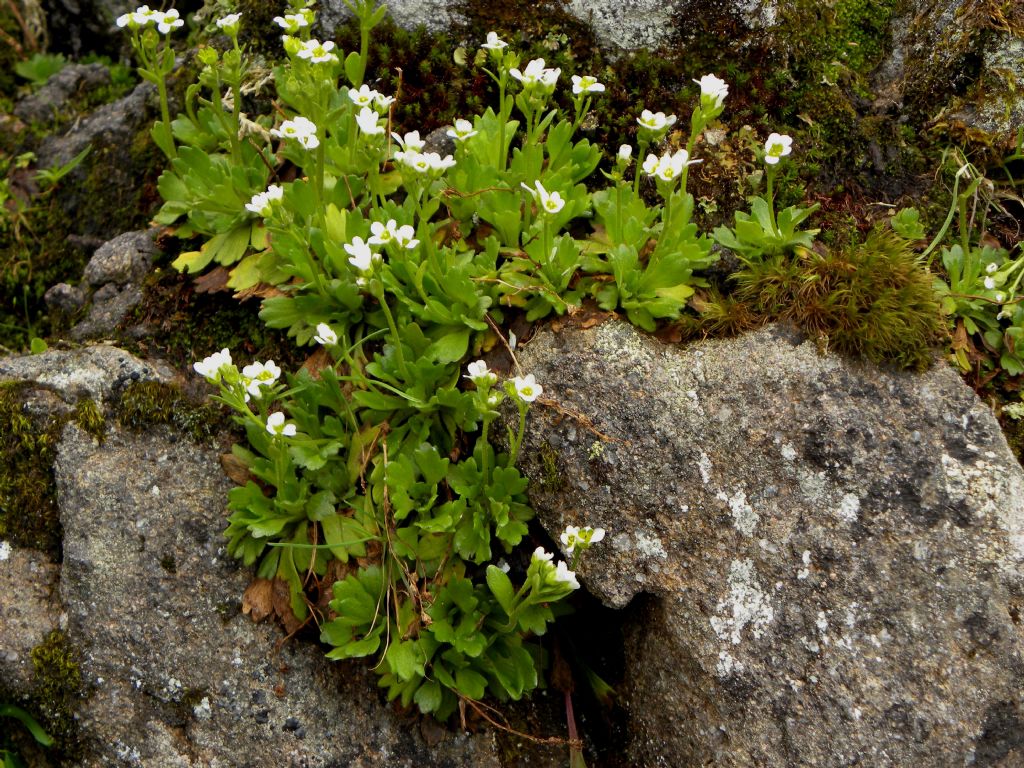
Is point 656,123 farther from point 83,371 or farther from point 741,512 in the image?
point 83,371

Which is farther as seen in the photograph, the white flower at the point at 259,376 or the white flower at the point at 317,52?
the white flower at the point at 317,52

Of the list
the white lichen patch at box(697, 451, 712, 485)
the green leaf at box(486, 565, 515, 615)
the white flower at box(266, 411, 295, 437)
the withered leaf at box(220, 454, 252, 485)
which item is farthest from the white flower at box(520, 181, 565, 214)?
the withered leaf at box(220, 454, 252, 485)

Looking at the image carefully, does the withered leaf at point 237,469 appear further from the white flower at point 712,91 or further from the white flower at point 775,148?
the white flower at point 775,148

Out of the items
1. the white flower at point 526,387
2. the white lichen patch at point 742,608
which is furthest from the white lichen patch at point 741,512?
the white flower at point 526,387

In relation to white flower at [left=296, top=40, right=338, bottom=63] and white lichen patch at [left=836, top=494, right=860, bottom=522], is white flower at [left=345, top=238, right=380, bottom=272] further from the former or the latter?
white lichen patch at [left=836, top=494, right=860, bottom=522]

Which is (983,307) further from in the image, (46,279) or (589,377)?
(46,279)

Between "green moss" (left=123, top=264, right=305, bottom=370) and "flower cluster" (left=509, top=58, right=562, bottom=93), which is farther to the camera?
"green moss" (left=123, top=264, right=305, bottom=370)

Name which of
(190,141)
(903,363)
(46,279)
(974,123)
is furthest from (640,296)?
(46,279)
